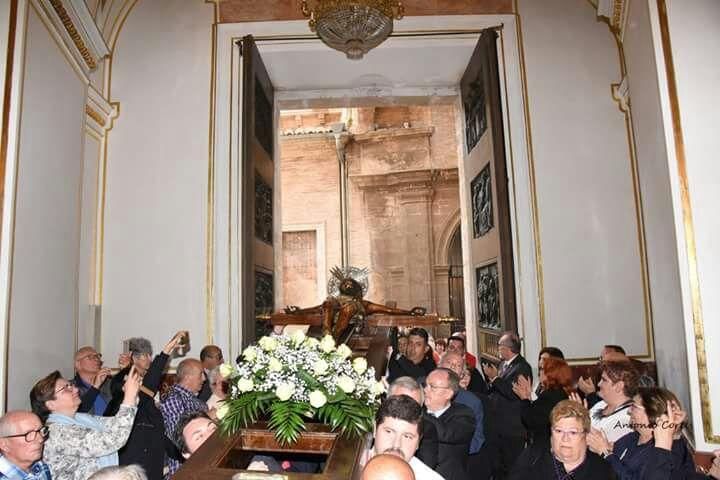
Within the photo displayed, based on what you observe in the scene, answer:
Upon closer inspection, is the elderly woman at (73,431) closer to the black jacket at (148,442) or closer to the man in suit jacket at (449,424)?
the black jacket at (148,442)

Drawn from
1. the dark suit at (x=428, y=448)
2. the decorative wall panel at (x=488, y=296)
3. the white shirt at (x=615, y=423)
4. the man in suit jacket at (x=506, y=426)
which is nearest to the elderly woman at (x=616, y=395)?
the white shirt at (x=615, y=423)

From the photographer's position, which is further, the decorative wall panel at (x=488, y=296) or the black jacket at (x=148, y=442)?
the decorative wall panel at (x=488, y=296)

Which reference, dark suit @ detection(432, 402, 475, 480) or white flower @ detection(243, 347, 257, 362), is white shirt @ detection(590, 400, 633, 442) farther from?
white flower @ detection(243, 347, 257, 362)

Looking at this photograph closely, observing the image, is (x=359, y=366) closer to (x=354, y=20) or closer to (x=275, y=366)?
(x=275, y=366)

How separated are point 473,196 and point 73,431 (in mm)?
5883

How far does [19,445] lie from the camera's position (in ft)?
7.94

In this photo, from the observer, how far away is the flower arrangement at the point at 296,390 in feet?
7.94

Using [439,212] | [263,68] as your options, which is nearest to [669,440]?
[263,68]

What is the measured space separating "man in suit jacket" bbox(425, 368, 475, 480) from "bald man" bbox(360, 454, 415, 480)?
1.44 m

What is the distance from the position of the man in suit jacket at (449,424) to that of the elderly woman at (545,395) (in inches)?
20.6

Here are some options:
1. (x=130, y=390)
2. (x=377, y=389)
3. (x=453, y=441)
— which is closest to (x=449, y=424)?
(x=453, y=441)

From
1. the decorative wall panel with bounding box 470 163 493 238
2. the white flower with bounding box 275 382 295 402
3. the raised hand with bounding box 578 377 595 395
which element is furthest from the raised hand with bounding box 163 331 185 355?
the decorative wall panel with bounding box 470 163 493 238

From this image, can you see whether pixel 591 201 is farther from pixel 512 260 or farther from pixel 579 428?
pixel 579 428

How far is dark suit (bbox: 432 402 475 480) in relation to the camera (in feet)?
9.89
